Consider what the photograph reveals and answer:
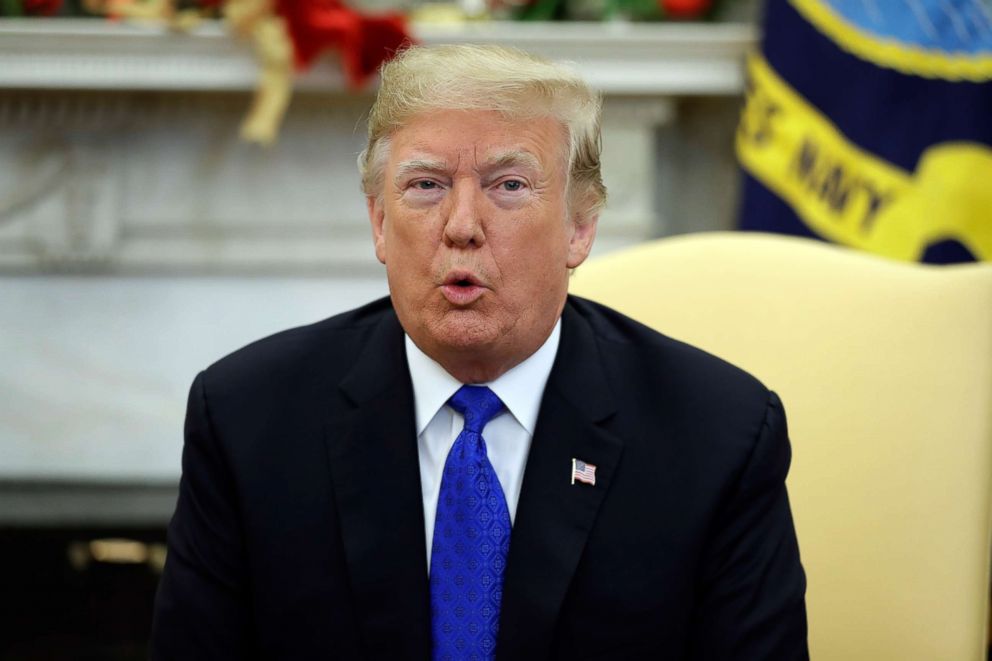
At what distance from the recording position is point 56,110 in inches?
116

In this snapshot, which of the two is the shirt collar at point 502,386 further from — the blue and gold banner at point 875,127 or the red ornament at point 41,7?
the red ornament at point 41,7

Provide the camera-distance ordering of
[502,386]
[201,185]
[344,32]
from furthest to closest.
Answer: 1. [201,185]
2. [344,32]
3. [502,386]

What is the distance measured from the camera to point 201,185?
3.03 m

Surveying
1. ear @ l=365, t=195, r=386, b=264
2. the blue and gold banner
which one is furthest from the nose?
the blue and gold banner

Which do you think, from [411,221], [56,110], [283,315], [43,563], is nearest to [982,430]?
[411,221]

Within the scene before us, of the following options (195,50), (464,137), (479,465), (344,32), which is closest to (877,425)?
(479,465)

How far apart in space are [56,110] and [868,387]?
2.23 meters

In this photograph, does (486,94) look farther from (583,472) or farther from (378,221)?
(583,472)

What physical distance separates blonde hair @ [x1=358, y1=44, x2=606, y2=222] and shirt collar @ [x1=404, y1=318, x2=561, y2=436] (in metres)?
0.17

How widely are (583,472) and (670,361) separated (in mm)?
171

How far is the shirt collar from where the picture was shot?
4.11ft

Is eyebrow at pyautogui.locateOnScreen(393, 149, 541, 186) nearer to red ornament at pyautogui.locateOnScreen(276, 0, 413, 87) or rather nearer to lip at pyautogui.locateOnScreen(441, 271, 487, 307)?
lip at pyautogui.locateOnScreen(441, 271, 487, 307)

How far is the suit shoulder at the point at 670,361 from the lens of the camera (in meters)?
1.29

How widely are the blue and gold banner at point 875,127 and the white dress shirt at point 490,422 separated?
1.49 m
